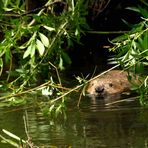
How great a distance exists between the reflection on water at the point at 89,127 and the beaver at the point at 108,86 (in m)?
1.31

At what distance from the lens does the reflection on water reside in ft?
16.0

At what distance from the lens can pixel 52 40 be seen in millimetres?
4773

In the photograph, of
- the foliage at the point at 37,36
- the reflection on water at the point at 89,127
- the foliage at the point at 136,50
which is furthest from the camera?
the reflection on water at the point at 89,127

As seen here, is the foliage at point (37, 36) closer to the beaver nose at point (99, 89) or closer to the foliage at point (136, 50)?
the foliage at point (136, 50)

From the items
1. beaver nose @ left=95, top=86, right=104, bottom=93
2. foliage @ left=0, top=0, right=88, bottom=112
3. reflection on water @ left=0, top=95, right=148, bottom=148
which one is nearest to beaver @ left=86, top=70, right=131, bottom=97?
beaver nose @ left=95, top=86, right=104, bottom=93

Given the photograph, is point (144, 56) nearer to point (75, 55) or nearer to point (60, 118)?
point (60, 118)

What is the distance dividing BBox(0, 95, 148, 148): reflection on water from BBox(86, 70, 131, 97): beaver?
131 centimetres

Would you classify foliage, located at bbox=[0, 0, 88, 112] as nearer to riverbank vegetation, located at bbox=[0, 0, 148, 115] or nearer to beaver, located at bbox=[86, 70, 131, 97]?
riverbank vegetation, located at bbox=[0, 0, 148, 115]

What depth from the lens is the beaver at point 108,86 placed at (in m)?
8.35

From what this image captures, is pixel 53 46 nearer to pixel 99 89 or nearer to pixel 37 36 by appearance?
pixel 37 36

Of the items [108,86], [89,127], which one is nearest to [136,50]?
[89,127]

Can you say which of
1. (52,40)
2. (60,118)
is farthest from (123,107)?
(52,40)

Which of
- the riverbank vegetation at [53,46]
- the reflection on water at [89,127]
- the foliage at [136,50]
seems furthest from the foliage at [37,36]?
the reflection on water at [89,127]

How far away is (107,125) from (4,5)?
1789 millimetres
